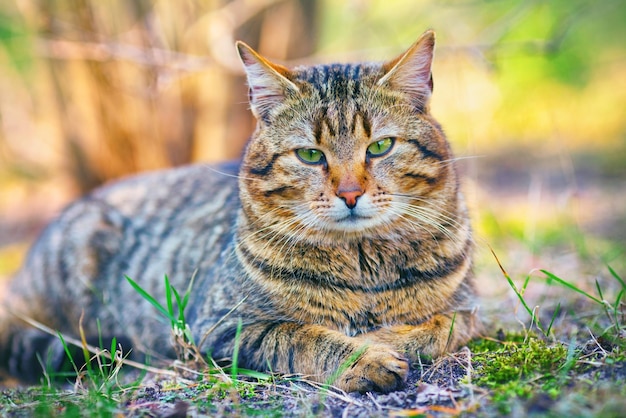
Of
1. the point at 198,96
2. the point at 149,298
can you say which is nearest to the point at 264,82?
the point at 149,298

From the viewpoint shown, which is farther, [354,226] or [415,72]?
[415,72]

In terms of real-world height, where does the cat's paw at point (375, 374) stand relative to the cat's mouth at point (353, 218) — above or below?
below

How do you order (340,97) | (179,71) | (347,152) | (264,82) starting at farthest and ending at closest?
(179,71), (264,82), (340,97), (347,152)

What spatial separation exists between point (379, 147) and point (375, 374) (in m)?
0.91

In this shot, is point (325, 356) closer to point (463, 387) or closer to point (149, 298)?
point (463, 387)

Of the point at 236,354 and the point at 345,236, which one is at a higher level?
the point at 345,236

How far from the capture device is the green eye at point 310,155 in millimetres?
2572

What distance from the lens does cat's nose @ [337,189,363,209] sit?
2406mm

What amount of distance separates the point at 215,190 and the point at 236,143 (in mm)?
1860

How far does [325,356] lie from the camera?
239 cm

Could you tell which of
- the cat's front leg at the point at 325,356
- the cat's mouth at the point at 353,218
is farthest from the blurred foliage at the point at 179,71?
the cat's front leg at the point at 325,356

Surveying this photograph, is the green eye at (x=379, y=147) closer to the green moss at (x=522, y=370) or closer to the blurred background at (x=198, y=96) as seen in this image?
the green moss at (x=522, y=370)

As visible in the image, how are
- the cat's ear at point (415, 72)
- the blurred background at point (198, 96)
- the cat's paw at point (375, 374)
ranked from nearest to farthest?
the cat's paw at point (375, 374) < the cat's ear at point (415, 72) < the blurred background at point (198, 96)

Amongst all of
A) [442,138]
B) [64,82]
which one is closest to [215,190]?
[442,138]
